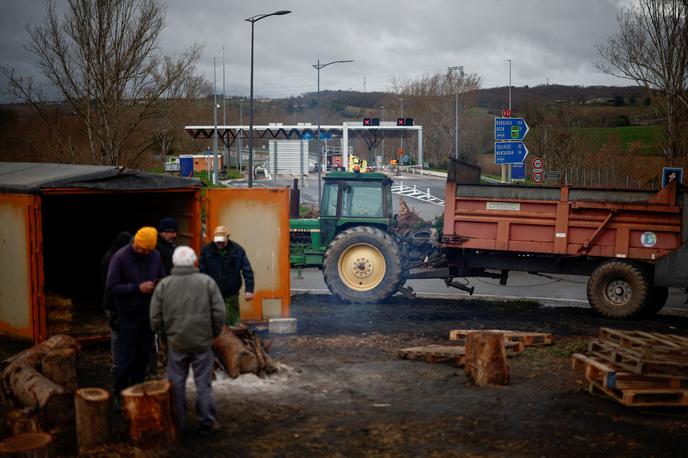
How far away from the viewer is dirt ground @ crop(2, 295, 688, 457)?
695 centimetres

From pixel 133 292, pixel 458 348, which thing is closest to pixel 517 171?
pixel 458 348

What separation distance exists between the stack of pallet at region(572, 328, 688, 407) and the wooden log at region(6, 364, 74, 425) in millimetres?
5747

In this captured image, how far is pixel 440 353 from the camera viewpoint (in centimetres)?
1005

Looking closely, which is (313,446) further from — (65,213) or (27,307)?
(65,213)

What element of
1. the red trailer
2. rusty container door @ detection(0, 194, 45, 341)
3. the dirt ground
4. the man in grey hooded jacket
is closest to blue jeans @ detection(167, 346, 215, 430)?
the man in grey hooded jacket

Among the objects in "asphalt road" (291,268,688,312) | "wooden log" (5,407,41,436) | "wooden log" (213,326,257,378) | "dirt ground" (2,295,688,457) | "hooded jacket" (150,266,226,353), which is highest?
"hooded jacket" (150,266,226,353)

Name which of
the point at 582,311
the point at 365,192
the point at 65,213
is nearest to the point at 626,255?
the point at 582,311

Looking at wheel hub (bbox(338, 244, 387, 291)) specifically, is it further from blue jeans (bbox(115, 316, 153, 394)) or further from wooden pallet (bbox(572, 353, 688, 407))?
blue jeans (bbox(115, 316, 153, 394))

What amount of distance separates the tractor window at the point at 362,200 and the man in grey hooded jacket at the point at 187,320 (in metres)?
7.62

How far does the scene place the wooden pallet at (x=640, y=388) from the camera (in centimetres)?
794

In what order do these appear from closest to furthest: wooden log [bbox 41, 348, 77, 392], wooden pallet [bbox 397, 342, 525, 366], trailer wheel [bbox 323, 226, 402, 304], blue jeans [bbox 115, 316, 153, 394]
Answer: blue jeans [bbox 115, 316, 153, 394] → wooden log [bbox 41, 348, 77, 392] → wooden pallet [bbox 397, 342, 525, 366] → trailer wheel [bbox 323, 226, 402, 304]

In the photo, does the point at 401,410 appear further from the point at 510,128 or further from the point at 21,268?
the point at 510,128

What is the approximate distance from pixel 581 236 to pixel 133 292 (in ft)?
30.1

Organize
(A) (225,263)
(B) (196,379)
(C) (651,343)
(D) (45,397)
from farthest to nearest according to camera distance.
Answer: (A) (225,263) < (C) (651,343) < (D) (45,397) < (B) (196,379)
